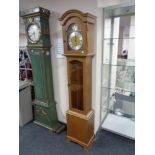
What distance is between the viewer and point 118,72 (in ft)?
7.36

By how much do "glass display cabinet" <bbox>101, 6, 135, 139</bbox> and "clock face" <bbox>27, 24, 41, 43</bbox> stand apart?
0.92 meters

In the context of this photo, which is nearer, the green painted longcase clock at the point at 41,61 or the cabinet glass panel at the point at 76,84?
the cabinet glass panel at the point at 76,84

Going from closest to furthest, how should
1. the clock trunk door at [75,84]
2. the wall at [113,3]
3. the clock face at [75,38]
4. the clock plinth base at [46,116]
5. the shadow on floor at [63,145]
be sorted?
the wall at [113,3] < the clock face at [75,38] < the clock trunk door at [75,84] < the shadow on floor at [63,145] < the clock plinth base at [46,116]

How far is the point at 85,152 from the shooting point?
189 cm

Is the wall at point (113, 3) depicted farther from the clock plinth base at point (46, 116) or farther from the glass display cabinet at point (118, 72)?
the clock plinth base at point (46, 116)

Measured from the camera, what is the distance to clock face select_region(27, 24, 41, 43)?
1.96 metres

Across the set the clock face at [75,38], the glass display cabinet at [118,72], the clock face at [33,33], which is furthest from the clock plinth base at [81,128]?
the clock face at [33,33]

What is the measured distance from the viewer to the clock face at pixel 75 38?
5.40 feet

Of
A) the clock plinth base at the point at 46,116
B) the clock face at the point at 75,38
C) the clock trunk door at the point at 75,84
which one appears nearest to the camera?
the clock face at the point at 75,38

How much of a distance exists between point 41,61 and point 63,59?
1.05 feet

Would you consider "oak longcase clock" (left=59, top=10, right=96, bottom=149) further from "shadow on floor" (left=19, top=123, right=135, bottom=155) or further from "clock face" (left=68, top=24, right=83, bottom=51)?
"shadow on floor" (left=19, top=123, right=135, bottom=155)
